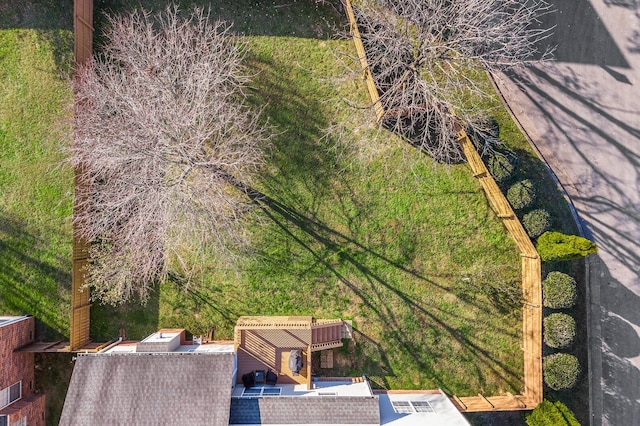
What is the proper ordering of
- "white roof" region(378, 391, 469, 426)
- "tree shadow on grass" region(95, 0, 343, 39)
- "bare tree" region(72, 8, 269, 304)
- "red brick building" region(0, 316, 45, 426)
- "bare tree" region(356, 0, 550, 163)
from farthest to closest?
"tree shadow on grass" region(95, 0, 343, 39) < "red brick building" region(0, 316, 45, 426) < "bare tree" region(72, 8, 269, 304) < "white roof" region(378, 391, 469, 426) < "bare tree" region(356, 0, 550, 163)

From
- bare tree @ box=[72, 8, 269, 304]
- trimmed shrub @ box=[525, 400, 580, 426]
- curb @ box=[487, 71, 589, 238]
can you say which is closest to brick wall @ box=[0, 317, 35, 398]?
bare tree @ box=[72, 8, 269, 304]

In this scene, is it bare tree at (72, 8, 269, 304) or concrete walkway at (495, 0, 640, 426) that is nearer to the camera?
bare tree at (72, 8, 269, 304)

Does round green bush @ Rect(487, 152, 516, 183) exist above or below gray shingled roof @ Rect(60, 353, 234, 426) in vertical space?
above

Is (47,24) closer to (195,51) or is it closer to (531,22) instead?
(195,51)

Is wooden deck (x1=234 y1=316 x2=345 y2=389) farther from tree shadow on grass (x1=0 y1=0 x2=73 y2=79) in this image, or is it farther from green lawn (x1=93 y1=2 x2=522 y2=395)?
tree shadow on grass (x1=0 y1=0 x2=73 y2=79)

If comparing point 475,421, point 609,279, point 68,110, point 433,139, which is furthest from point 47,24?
point 609,279

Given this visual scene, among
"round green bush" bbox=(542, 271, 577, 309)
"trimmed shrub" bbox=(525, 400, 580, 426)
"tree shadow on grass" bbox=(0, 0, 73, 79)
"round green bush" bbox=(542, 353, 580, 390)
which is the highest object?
"tree shadow on grass" bbox=(0, 0, 73, 79)

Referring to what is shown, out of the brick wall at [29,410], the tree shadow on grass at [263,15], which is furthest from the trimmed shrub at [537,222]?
the brick wall at [29,410]
